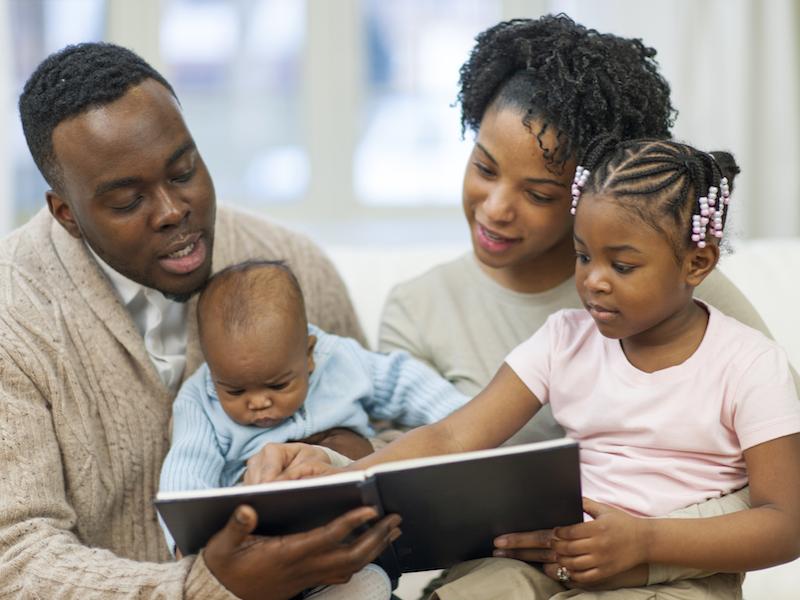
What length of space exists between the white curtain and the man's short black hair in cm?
213

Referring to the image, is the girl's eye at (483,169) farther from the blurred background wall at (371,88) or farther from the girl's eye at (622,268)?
the blurred background wall at (371,88)

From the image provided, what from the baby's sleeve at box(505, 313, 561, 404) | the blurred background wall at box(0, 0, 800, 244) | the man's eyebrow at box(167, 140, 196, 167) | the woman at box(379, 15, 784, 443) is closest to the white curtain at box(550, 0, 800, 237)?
the blurred background wall at box(0, 0, 800, 244)

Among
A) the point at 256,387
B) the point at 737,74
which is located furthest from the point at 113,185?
the point at 737,74

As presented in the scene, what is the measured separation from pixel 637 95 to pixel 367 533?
962 mm

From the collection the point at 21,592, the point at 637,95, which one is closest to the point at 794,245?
the point at 637,95

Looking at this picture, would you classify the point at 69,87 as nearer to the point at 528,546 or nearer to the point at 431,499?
the point at 431,499

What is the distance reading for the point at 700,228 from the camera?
160 cm

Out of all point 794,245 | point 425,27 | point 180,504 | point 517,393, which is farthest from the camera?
point 425,27

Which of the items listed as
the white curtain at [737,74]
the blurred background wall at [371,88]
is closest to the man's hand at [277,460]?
the blurred background wall at [371,88]

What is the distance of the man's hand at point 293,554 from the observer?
4.92 ft

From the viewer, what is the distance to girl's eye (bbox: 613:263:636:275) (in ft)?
5.28

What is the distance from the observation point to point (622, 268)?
5.30ft

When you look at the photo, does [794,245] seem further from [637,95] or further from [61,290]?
[61,290]

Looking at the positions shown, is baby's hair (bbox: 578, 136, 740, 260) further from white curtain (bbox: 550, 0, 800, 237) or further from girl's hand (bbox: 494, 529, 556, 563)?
white curtain (bbox: 550, 0, 800, 237)
